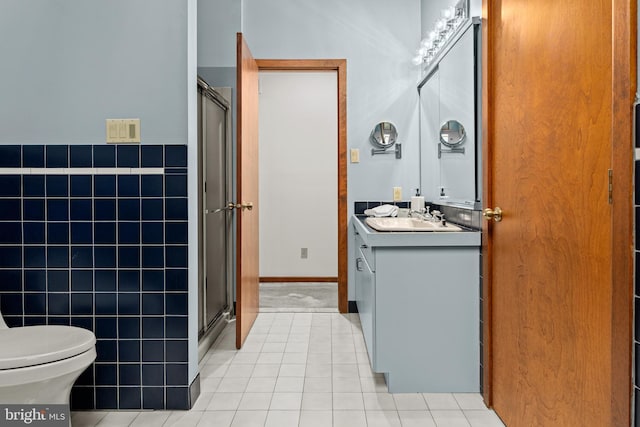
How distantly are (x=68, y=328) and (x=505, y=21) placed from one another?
7.02 ft

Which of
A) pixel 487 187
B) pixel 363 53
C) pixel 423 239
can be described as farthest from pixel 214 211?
pixel 487 187

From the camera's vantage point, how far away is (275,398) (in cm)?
222

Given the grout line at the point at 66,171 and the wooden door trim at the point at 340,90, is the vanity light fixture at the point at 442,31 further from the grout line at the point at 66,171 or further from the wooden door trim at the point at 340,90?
the grout line at the point at 66,171

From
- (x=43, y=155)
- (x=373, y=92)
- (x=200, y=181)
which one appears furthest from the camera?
(x=373, y=92)

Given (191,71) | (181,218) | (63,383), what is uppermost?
(191,71)

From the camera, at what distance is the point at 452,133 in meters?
2.78

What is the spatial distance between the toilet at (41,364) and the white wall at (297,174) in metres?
3.51

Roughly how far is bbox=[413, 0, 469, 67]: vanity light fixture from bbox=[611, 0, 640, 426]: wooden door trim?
62.0 inches

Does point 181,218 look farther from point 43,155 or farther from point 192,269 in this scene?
point 43,155

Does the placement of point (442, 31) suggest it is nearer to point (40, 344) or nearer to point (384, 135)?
point (384, 135)

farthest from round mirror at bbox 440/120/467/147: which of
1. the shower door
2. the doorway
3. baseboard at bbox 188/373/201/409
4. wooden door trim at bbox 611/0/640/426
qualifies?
the doorway

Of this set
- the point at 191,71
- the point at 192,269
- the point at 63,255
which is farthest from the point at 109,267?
the point at 191,71

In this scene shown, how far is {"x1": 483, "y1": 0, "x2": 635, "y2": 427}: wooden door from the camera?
1.22m

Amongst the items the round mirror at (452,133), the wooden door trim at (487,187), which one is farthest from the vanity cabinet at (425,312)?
the round mirror at (452,133)
